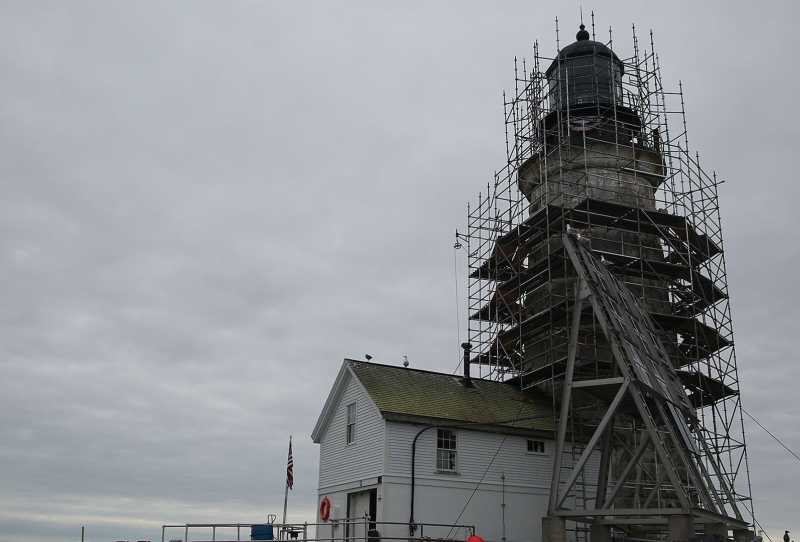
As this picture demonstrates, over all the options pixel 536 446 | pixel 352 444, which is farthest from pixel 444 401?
pixel 536 446

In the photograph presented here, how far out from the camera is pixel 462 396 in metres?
32.3

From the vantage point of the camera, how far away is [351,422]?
31844 mm

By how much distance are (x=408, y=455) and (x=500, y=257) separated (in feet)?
41.4

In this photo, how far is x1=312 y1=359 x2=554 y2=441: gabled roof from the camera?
2988cm

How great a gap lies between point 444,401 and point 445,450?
2020 mm

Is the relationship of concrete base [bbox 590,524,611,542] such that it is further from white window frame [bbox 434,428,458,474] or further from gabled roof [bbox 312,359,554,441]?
gabled roof [bbox 312,359,554,441]

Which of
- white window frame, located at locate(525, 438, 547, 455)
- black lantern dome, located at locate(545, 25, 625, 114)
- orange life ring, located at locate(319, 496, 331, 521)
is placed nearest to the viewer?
white window frame, located at locate(525, 438, 547, 455)

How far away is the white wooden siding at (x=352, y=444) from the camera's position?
29.6m

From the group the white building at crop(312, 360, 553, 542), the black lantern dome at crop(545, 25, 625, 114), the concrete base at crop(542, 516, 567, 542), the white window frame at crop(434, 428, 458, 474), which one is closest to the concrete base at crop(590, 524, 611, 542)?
the concrete base at crop(542, 516, 567, 542)

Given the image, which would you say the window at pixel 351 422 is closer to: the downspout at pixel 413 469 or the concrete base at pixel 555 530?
the downspout at pixel 413 469

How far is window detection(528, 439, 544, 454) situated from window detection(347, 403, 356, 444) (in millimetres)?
6363

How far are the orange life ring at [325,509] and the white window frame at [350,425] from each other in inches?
94.9

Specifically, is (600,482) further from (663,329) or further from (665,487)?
(663,329)

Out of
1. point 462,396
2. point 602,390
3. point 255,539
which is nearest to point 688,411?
point 602,390
